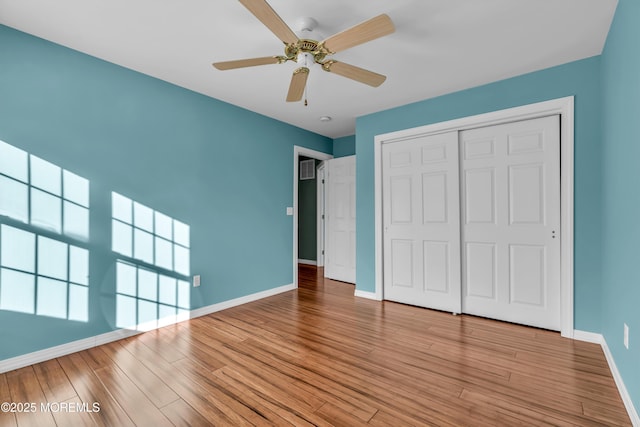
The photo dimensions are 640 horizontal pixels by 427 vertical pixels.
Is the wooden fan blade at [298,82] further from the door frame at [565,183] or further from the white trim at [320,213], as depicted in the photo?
the white trim at [320,213]

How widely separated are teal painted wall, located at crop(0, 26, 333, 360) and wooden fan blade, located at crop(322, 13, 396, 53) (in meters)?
1.59

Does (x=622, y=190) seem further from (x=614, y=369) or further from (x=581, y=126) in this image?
(x=614, y=369)

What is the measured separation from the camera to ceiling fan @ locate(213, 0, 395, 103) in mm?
1687

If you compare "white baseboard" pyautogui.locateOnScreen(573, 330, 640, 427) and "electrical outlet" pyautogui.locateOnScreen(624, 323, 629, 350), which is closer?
"white baseboard" pyautogui.locateOnScreen(573, 330, 640, 427)

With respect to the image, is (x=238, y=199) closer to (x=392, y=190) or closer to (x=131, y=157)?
(x=131, y=157)

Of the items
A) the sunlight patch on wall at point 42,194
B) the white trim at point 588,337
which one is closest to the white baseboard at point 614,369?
the white trim at point 588,337

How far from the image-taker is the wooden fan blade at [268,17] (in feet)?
5.16

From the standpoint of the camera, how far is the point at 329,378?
208 cm

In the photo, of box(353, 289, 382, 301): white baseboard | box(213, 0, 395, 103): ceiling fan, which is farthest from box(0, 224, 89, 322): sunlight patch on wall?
box(353, 289, 382, 301): white baseboard

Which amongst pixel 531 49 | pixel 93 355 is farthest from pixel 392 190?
pixel 93 355

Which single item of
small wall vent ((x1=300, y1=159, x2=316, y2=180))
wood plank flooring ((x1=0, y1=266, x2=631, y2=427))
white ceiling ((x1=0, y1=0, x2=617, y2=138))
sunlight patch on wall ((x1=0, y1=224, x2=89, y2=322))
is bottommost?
wood plank flooring ((x1=0, y1=266, x2=631, y2=427))

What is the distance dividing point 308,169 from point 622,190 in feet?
17.5

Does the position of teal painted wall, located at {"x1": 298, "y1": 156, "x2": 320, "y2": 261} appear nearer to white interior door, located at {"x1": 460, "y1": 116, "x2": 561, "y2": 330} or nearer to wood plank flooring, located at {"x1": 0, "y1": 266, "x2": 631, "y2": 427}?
wood plank flooring, located at {"x1": 0, "y1": 266, "x2": 631, "y2": 427}

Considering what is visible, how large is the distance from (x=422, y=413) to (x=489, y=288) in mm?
2008
